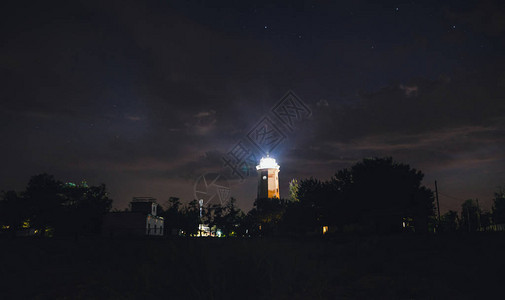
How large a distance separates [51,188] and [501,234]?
51.9 m

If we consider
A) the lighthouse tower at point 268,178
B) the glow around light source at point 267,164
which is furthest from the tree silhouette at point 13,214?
the glow around light source at point 267,164

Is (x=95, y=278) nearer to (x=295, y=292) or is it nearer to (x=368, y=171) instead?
(x=295, y=292)

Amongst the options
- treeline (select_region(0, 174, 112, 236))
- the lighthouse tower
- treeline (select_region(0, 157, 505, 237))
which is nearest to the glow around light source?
the lighthouse tower

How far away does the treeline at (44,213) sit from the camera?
143ft

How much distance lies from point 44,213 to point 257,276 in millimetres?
45043

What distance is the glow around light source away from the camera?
299 feet

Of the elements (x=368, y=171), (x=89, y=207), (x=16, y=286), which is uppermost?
(x=368, y=171)

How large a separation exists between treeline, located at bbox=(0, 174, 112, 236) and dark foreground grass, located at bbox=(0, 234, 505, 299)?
28.9 metres

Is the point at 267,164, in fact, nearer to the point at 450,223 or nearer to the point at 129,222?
the point at 129,222

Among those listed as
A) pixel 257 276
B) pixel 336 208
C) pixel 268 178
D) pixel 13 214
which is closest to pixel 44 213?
pixel 13 214

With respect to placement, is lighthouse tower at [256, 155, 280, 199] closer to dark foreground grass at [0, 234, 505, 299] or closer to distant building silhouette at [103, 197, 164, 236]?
distant building silhouette at [103, 197, 164, 236]

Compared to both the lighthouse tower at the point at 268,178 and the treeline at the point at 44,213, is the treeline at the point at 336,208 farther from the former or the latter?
the lighthouse tower at the point at 268,178

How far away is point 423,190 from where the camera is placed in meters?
44.1

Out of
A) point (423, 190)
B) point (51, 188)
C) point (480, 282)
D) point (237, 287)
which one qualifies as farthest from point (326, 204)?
point (51, 188)
